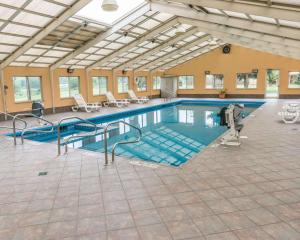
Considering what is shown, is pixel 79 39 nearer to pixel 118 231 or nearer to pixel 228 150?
pixel 228 150

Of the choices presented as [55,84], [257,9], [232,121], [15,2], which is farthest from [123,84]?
[257,9]

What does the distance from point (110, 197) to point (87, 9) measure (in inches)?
279

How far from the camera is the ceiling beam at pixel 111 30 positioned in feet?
30.4

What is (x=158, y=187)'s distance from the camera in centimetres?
346

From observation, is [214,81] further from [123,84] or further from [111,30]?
[111,30]

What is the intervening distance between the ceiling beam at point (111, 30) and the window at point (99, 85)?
3498 millimetres

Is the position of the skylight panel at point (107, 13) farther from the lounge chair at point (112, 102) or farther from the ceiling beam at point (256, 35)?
the lounge chair at point (112, 102)

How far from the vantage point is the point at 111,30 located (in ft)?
32.4

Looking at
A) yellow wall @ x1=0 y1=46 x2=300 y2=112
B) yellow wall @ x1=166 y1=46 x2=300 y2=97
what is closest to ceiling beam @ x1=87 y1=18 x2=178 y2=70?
yellow wall @ x1=0 y1=46 x2=300 y2=112

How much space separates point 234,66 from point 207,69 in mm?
2054

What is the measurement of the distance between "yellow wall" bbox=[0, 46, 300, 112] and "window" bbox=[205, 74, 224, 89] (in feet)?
1.06

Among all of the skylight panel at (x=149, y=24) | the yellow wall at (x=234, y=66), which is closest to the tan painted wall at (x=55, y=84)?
the skylight panel at (x=149, y=24)

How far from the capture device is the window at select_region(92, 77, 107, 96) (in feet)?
48.5

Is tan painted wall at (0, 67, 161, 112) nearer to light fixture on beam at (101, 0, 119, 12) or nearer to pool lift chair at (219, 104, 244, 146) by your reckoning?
light fixture on beam at (101, 0, 119, 12)
